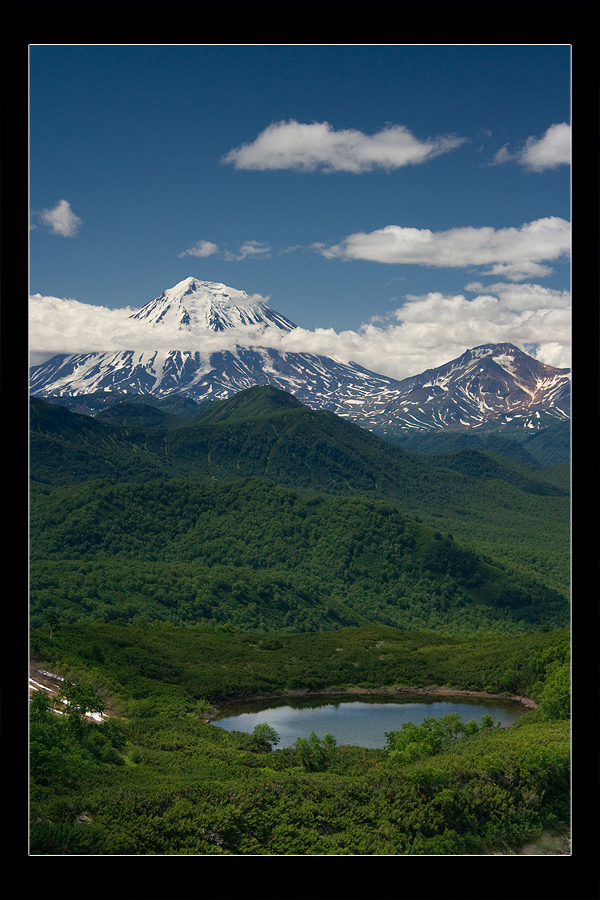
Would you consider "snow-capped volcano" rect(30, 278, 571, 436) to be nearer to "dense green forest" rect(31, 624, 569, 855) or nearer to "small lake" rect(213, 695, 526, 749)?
"small lake" rect(213, 695, 526, 749)

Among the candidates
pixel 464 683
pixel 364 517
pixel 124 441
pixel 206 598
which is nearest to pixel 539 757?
pixel 464 683

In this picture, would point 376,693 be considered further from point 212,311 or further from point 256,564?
point 212,311

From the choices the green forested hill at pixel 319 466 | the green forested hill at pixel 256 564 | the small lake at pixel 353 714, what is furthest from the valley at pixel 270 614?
the small lake at pixel 353 714

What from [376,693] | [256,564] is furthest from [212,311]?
[376,693]

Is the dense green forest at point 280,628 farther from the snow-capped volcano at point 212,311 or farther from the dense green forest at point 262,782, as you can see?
the snow-capped volcano at point 212,311
